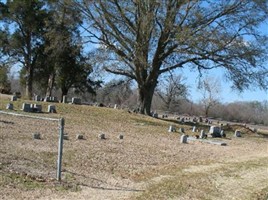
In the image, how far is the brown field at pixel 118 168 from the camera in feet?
24.1

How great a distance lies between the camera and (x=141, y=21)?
82.5 feet

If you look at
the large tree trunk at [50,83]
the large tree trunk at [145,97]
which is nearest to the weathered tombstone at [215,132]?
the large tree trunk at [145,97]

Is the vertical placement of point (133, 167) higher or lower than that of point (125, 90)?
lower

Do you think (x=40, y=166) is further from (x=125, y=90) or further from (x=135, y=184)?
(x=125, y=90)

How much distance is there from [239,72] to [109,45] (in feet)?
26.1

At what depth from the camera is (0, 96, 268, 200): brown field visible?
736cm

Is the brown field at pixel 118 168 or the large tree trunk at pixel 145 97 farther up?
the large tree trunk at pixel 145 97

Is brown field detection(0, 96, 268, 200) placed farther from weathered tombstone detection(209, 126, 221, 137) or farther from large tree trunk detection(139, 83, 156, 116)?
large tree trunk detection(139, 83, 156, 116)

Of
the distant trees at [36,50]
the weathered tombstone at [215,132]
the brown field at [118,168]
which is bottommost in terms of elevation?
the brown field at [118,168]

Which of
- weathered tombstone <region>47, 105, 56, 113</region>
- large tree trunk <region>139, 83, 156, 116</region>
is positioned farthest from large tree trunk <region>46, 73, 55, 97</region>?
weathered tombstone <region>47, 105, 56, 113</region>

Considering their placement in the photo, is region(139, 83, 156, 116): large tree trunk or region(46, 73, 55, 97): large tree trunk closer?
region(139, 83, 156, 116): large tree trunk

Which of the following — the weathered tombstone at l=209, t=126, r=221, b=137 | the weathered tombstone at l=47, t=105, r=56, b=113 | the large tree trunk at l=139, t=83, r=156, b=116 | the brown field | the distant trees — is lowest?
the brown field

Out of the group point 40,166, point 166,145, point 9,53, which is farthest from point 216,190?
point 9,53

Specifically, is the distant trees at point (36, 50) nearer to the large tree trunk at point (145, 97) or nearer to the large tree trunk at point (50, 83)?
the large tree trunk at point (50, 83)
